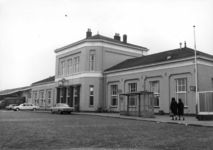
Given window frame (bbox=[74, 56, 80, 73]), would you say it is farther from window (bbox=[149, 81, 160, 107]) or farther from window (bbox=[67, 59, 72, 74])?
window (bbox=[149, 81, 160, 107])

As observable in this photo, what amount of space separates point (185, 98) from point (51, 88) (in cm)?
2870

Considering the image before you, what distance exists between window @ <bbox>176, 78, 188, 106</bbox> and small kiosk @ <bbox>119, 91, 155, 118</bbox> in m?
2.97

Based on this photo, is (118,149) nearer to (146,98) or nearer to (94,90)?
(146,98)

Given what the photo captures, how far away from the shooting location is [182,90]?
2630cm

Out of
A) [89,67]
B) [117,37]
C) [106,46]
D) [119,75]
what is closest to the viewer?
[119,75]

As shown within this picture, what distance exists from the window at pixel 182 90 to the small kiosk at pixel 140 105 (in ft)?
9.75

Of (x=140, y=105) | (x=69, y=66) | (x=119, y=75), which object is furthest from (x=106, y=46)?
(x=140, y=105)

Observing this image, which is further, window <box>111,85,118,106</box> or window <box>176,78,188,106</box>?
window <box>111,85,118,106</box>

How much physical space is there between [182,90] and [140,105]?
15.3ft

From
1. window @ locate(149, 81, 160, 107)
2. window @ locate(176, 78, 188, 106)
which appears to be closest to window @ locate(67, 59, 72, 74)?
window @ locate(149, 81, 160, 107)

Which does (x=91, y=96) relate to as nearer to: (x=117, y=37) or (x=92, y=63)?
(x=92, y=63)

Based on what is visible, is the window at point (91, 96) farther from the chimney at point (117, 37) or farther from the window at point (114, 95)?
the chimney at point (117, 37)

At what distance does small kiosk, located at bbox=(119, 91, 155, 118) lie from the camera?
24109mm

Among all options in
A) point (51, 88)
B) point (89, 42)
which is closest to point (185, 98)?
point (89, 42)
